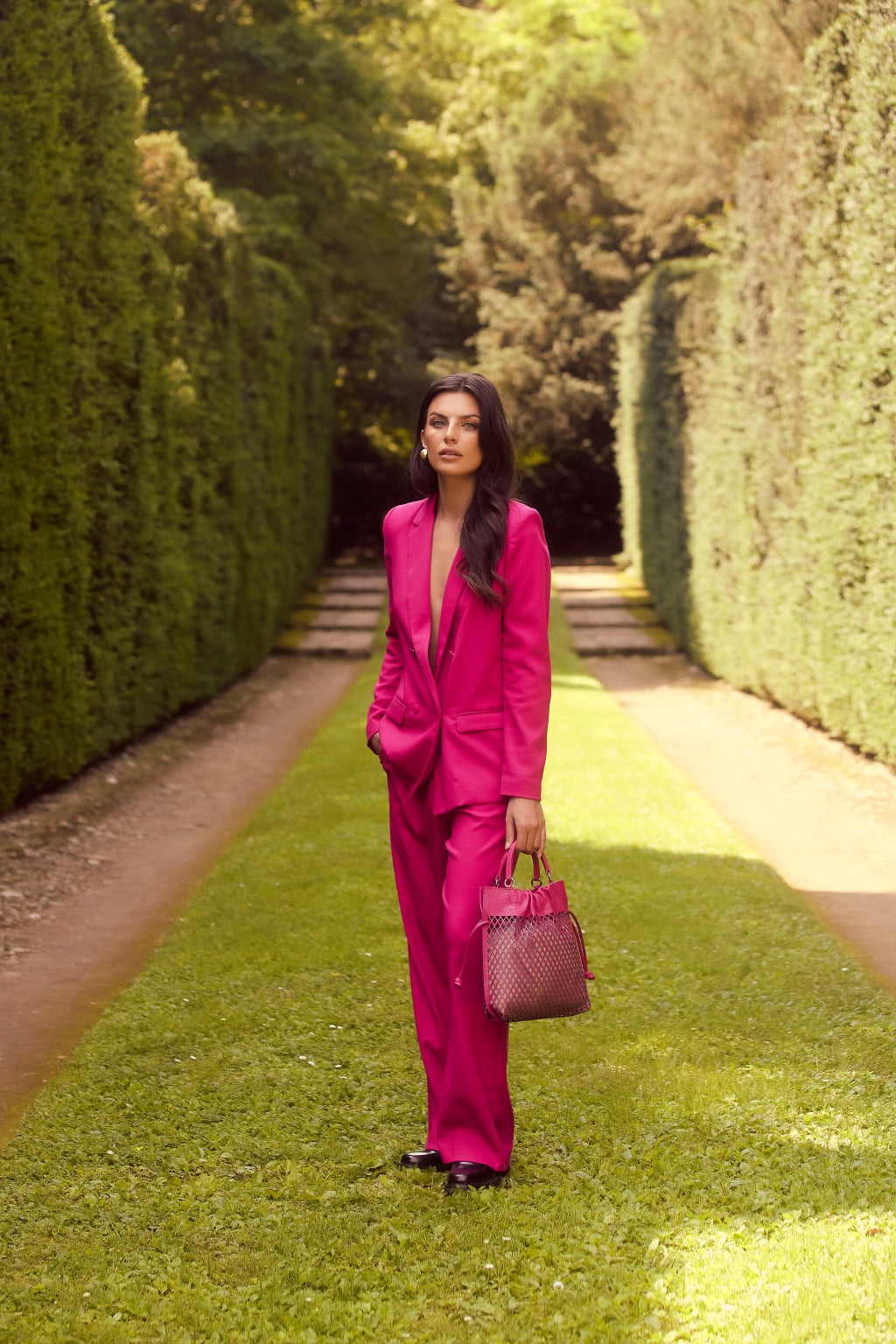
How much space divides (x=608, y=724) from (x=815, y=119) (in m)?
5.08

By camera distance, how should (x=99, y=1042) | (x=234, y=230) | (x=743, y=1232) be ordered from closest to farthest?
(x=743, y=1232) < (x=99, y=1042) < (x=234, y=230)

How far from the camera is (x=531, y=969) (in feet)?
10.5

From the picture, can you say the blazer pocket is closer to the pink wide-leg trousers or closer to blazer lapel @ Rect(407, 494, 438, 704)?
blazer lapel @ Rect(407, 494, 438, 704)

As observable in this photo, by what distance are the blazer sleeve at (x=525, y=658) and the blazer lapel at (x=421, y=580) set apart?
0.21 meters

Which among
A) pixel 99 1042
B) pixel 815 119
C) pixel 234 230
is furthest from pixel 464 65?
pixel 99 1042

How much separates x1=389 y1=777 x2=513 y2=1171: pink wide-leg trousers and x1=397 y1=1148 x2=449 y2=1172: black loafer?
1.1 inches

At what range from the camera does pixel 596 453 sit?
26922mm

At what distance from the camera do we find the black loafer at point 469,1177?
344 cm

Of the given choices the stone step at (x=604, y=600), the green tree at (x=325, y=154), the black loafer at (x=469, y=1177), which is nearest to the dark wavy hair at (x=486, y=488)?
the black loafer at (x=469, y=1177)

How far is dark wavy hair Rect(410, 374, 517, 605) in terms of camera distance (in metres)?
3.44

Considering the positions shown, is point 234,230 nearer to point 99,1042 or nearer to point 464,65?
point 99,1042

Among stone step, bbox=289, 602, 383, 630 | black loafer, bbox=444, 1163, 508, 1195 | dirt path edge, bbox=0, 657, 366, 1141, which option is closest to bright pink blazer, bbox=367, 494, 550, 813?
black loafer, bbox=444, 1163, 508, 1195

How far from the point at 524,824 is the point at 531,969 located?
37 cm

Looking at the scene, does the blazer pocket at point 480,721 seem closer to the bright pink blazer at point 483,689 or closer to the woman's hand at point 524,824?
the bright pink blazer at point 483,689
